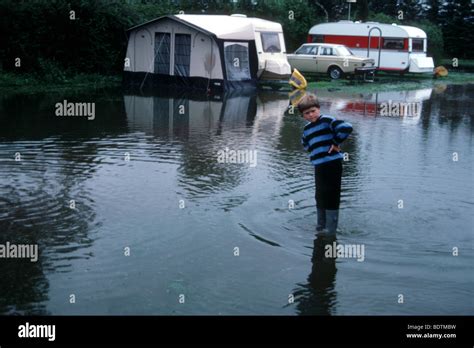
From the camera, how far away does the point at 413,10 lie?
5384cm

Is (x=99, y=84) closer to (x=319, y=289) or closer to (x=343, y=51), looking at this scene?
(x=343, y=51)

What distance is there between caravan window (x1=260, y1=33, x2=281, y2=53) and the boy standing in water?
73.0 feet

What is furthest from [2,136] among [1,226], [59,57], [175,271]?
[59,57]

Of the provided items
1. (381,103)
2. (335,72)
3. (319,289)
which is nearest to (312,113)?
(319,289)

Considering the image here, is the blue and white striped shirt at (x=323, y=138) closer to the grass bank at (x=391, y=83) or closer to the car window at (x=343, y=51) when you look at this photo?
the grass bank at (x=391, y=83)

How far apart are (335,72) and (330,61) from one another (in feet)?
2.03

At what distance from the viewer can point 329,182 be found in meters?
7.70

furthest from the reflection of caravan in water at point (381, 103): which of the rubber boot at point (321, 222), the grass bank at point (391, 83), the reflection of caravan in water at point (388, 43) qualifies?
the rubber boot at point (321, 222)

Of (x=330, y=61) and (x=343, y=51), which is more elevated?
(x=343, y=51)

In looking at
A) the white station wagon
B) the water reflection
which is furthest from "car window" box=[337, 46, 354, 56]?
the water reflection

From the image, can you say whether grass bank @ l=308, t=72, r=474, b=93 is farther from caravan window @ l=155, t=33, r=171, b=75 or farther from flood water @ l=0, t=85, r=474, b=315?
flood water @ l=0, t=85, r=474, b=315

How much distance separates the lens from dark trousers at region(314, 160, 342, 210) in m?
7.67
